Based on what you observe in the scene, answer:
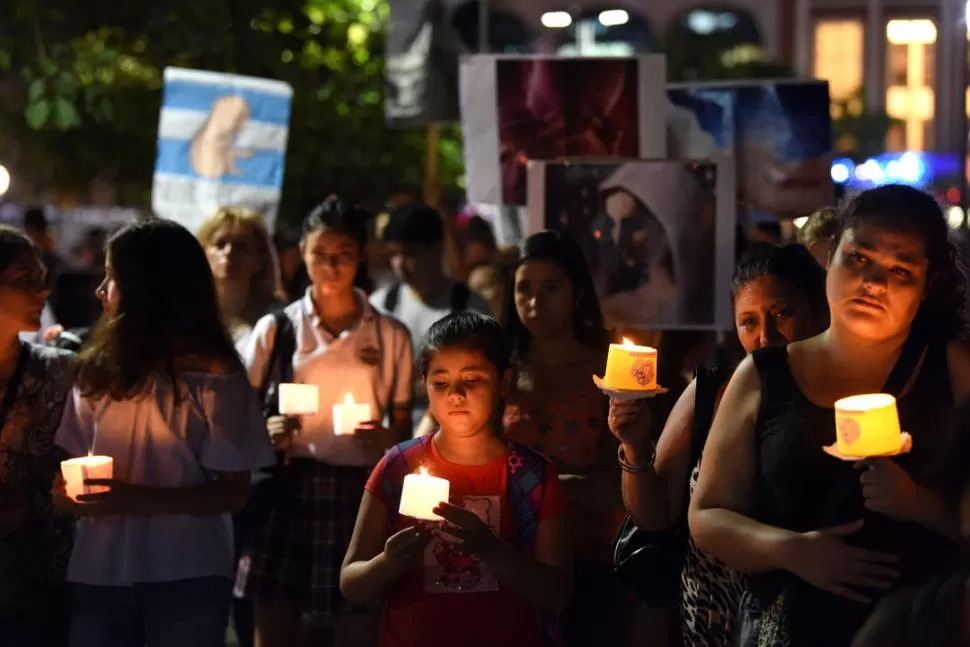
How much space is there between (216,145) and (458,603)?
6.13 m

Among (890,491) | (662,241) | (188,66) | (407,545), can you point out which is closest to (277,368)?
(662,241)

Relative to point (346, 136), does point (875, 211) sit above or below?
below

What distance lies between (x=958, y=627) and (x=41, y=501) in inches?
120

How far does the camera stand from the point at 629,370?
174 inches

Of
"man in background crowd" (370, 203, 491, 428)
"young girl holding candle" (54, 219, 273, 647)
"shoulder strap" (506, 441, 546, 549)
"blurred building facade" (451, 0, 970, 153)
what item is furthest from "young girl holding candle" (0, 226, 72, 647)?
"blurred building facade" (451, 0, 970, 153)

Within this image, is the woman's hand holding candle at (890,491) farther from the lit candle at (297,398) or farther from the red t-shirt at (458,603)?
the lit candle at (297,398)

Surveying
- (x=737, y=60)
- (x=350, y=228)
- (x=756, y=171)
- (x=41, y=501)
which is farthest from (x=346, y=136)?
(x=737, y=60)

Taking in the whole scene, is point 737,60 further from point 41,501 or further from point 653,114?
point 41,501

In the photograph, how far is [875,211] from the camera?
3.79m

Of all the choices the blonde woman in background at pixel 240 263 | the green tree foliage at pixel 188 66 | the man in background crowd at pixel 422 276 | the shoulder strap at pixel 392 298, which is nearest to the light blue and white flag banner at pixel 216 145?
the shoulder strap at pixel 392 298

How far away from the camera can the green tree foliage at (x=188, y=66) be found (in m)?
12.4

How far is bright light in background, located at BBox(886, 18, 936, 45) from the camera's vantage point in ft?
252

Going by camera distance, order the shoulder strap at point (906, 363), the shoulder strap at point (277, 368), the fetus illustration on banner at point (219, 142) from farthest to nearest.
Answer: the fetus illustration on banner at point (219, 142), the shoulder strap at point (277, 368), the shoulder strap at point (906, 363)

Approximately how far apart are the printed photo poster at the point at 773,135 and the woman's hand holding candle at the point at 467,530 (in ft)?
15.0
